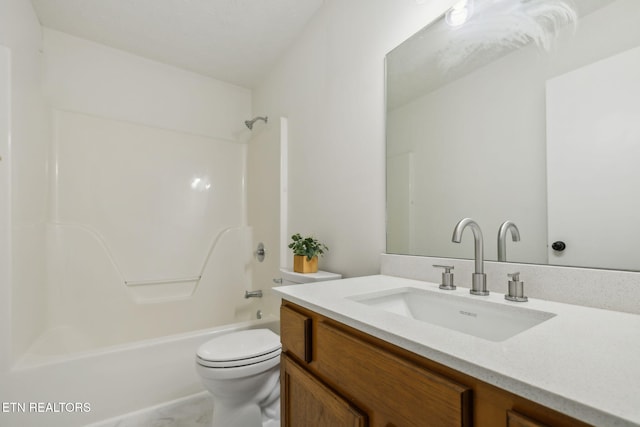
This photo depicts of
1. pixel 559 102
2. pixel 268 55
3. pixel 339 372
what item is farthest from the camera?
pixel 268 55

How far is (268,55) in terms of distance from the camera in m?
2.22

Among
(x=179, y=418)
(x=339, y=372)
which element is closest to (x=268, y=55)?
(x=339, y=372)

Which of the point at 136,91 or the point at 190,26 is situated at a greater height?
the point at 190,26

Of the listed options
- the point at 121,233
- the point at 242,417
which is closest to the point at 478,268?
the point at 242,417

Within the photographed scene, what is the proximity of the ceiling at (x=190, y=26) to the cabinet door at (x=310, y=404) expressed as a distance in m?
1.95

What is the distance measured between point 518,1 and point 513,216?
68 centimetres

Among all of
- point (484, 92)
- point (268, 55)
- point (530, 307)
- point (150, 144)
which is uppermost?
point (268, 55)

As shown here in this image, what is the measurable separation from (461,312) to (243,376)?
928 mm

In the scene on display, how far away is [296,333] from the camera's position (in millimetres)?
846

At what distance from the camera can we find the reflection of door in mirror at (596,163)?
0.67m

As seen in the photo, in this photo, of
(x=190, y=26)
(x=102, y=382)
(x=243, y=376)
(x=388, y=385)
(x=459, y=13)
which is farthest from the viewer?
(x=190, y=26)

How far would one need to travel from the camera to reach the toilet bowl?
120cm

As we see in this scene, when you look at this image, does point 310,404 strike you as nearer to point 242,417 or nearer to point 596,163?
point 242,417

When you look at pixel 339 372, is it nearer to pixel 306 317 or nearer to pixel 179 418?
pixel 306 317
